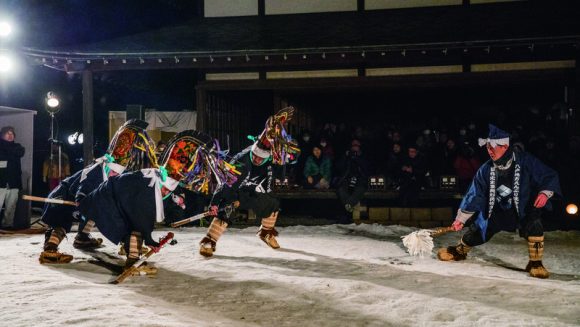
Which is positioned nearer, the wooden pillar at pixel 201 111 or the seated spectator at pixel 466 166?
the seated spectator at pixel 466 166

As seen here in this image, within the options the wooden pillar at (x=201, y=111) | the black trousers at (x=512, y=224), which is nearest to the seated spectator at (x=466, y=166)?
the black trousers at (x=512, y=224)

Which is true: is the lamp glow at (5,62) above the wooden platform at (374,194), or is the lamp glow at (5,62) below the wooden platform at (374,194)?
above

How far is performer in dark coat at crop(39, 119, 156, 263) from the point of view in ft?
21.6

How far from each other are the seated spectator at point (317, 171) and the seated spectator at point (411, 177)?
152 centimetres

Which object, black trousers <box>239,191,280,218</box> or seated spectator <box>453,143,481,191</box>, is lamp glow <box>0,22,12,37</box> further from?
seated spectator <box>453,143,481,191</box>

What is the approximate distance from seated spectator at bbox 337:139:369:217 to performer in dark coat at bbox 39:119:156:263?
14.9 ft

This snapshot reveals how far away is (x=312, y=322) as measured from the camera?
4301 millimetres

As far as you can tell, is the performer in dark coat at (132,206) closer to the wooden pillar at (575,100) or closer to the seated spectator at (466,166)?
the seated spectator at (466,166)

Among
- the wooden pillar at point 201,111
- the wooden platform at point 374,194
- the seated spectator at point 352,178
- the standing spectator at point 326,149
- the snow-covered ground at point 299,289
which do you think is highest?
the wooden pillar at point 201,111

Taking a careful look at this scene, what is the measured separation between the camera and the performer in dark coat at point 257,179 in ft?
23.9

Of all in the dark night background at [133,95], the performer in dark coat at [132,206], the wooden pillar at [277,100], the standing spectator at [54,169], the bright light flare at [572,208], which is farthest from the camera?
the dark night background at [133,95]

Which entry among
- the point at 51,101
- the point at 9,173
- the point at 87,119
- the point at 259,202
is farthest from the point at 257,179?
the point at 51,101

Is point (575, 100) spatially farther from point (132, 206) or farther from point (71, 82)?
point (71, 82)

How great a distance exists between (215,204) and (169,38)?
235 inches
